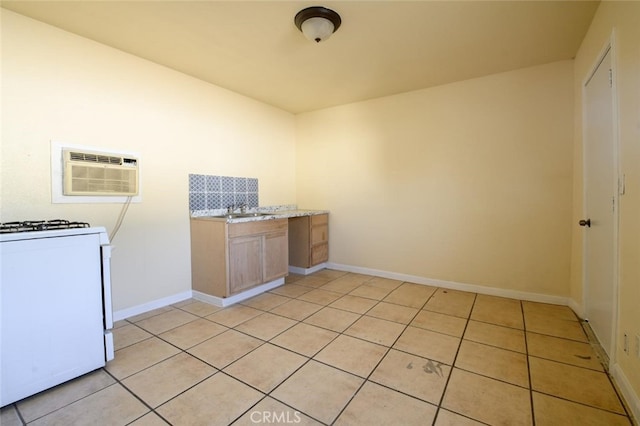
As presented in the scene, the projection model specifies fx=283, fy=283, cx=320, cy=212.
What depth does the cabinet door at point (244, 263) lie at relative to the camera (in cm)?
288

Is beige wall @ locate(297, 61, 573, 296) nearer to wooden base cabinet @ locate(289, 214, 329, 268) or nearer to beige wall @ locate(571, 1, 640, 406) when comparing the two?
wooden base cabinet @ locate(289, 214, 329, 268)

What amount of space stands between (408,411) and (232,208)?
9.26 feet

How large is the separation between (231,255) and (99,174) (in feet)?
4.34

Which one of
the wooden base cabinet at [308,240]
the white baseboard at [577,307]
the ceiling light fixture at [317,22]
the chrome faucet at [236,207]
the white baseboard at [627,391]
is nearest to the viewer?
the white baseboard at [627,391]

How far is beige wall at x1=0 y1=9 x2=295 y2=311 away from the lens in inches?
81.2

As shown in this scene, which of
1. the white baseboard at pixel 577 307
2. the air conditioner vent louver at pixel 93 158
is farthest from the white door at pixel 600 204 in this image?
the air conditioner vent louver at pixel 93 158

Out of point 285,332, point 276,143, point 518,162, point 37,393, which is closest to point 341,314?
point 285,332


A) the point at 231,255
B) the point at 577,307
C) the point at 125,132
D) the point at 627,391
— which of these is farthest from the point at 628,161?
the point at 125,132

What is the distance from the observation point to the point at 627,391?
59.4 inches

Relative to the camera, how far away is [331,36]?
92.4 inches

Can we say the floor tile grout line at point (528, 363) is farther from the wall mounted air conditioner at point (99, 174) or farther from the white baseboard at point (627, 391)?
the wall mounted air conditioner at point (99, 174)

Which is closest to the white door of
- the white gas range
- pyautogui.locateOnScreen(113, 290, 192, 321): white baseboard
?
the white gas range

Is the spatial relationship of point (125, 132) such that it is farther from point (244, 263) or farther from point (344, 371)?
point (344, 371)

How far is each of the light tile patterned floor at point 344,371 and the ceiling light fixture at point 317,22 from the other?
2347 millimetres
